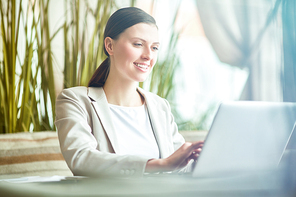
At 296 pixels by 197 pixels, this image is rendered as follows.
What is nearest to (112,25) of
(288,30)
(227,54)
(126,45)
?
(126,45)

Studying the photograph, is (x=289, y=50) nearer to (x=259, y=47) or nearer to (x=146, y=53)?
(x=259, y=47)

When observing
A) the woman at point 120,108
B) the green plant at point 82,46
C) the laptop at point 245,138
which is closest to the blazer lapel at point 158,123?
the woman at point 120,108

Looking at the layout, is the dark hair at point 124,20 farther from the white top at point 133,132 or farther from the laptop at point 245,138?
the laptop at point 245,138

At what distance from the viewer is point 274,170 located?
0.51 m

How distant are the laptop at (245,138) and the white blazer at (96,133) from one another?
17cm

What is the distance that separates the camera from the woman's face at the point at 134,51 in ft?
2.87

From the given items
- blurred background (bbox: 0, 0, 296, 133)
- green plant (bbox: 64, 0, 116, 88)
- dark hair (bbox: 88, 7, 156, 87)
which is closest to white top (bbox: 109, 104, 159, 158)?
dark hair (bbox: 88, 7, 156, 87)

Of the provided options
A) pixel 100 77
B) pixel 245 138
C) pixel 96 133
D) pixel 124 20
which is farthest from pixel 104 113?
pixel 245 138

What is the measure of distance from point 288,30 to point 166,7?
119 cm

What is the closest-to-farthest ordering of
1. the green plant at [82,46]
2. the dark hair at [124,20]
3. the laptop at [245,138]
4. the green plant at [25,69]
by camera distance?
the laptop at [245,138] → the dark hair at [124,20] → the green plant at [25,69] → the green plant at [82,46]

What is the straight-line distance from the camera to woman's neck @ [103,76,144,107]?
929 mm

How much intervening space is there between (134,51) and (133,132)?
25 centimetres

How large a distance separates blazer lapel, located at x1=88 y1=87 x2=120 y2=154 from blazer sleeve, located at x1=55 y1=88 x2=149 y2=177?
0.02 metres

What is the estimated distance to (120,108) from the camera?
930mm
